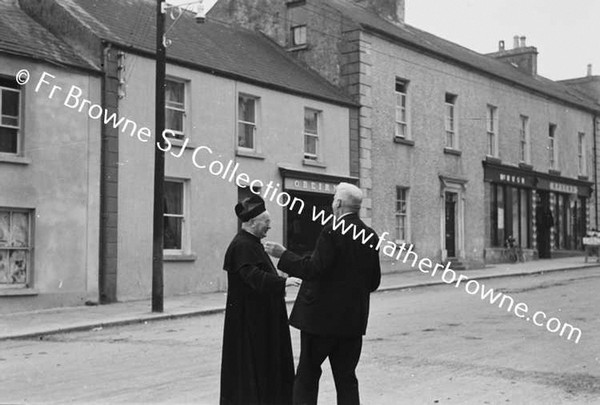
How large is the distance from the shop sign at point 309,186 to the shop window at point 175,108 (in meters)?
3.78

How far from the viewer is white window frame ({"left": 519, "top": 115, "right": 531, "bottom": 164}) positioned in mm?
32719

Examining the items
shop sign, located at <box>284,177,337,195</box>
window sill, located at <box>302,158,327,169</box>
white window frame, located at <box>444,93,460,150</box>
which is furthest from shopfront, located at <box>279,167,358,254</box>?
white window frame, located at <box>444,93,460,150</box>

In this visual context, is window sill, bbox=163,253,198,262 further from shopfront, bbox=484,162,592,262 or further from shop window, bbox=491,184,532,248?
shop window, bbox=491,184,532,248

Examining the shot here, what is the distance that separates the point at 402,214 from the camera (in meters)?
26.2

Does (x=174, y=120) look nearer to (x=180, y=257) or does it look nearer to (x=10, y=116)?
(x=180, y=257)

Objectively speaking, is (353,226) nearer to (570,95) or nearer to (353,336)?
(353,336)

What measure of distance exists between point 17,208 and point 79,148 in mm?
1877

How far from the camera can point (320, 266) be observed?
5.86 m

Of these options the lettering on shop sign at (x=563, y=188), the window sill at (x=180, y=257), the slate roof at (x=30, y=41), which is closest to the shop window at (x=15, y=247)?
the slate roof at (x=30, y=41)

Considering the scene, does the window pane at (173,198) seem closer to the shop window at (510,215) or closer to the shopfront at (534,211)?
the shopfront at (534,211)

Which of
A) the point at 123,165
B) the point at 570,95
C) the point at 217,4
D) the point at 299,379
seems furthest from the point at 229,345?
the point at 570,95

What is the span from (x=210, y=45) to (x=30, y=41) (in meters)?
5.96

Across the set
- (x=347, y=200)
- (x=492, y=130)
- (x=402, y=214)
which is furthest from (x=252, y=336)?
(x=492, y=130)

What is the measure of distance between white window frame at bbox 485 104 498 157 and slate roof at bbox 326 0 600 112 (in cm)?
129
